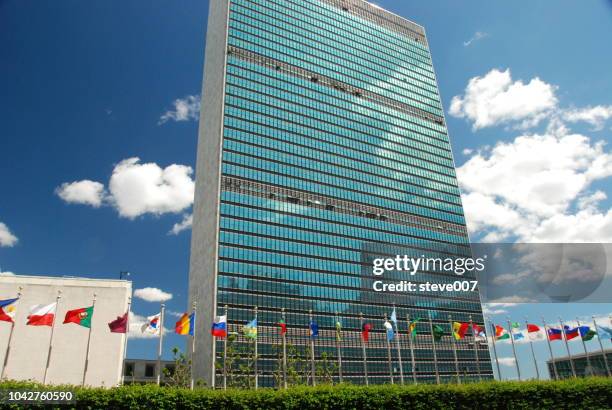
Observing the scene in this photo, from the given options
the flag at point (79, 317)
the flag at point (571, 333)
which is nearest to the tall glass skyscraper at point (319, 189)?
the flag at point (571, 333)

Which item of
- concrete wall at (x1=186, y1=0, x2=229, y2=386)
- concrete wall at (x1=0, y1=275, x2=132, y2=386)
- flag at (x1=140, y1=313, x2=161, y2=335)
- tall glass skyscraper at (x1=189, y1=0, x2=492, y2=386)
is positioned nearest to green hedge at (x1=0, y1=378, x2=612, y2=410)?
flag at (x1=140, y1=313, x2=161, y2=335)

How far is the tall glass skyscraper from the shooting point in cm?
11306

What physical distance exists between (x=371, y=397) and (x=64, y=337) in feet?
156

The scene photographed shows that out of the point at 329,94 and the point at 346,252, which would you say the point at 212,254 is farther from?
the point at 329,94

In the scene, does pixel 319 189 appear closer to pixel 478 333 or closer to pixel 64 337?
pixel 478 333

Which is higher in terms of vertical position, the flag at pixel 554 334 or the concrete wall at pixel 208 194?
the concrete wall at pixel 208 194

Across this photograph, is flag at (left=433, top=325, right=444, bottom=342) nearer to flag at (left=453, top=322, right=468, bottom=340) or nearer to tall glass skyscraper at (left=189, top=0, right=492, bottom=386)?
flag at (left=453, top=322, right=468, bottom=340)

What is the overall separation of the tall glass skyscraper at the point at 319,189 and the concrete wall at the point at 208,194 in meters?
0.68

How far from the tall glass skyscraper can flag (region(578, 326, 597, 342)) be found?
166ft

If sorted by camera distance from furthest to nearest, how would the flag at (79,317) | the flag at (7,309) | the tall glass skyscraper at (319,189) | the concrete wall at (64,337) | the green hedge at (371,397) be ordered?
the tall glass skyscraper at (319,189)
the concrete wall at (64,337)
the flag at (79,317)
the flag at (7,309)
the green hedge at (371,397)

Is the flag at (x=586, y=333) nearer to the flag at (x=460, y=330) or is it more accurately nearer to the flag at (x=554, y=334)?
the flag at (x=554, y=334)

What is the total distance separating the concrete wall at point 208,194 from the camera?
351 feet

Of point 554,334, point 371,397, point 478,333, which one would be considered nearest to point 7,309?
point 371,397

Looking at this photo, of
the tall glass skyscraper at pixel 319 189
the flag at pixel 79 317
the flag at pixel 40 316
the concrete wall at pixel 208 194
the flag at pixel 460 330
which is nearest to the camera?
the flag at pixel 40 316
